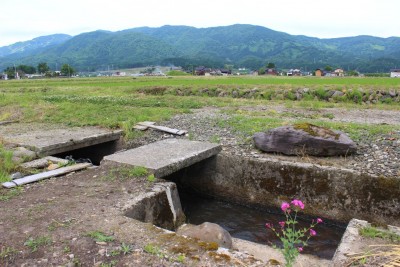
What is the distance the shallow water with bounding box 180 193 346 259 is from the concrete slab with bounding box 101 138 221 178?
151 cm

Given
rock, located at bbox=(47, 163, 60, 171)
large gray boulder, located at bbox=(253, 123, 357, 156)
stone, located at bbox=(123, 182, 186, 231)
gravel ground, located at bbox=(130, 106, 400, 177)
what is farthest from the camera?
large gray boulder, located at bbox=(253, 123, 357, 156)

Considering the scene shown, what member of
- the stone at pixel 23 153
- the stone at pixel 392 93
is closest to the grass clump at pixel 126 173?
the stone at pixel 23 153

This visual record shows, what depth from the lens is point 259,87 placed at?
25.2 m

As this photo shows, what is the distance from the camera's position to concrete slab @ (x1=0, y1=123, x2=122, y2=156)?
1019cm

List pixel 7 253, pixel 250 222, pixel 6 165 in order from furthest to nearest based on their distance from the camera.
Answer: pixel 250 222
pixel 6 165
pixel 7 253

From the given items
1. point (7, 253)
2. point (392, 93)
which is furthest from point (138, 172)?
→ point (392, 93)

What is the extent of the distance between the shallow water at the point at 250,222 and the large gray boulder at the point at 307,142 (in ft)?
5.86

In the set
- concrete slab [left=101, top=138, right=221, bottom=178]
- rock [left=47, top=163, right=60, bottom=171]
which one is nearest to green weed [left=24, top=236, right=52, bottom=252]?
concrete slab [left=101, top=138, right=221, bottom=178]

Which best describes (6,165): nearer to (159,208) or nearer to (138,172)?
(138,172)

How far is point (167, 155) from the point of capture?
9062 mm

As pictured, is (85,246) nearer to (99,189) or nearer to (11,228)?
(11,228)

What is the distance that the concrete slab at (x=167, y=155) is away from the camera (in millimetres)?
8176

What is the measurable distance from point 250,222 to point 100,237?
469cm

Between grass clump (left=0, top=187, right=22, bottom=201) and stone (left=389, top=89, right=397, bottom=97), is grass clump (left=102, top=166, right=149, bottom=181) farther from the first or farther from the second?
stone (left=389, top=89, right=397, bottom=97)
